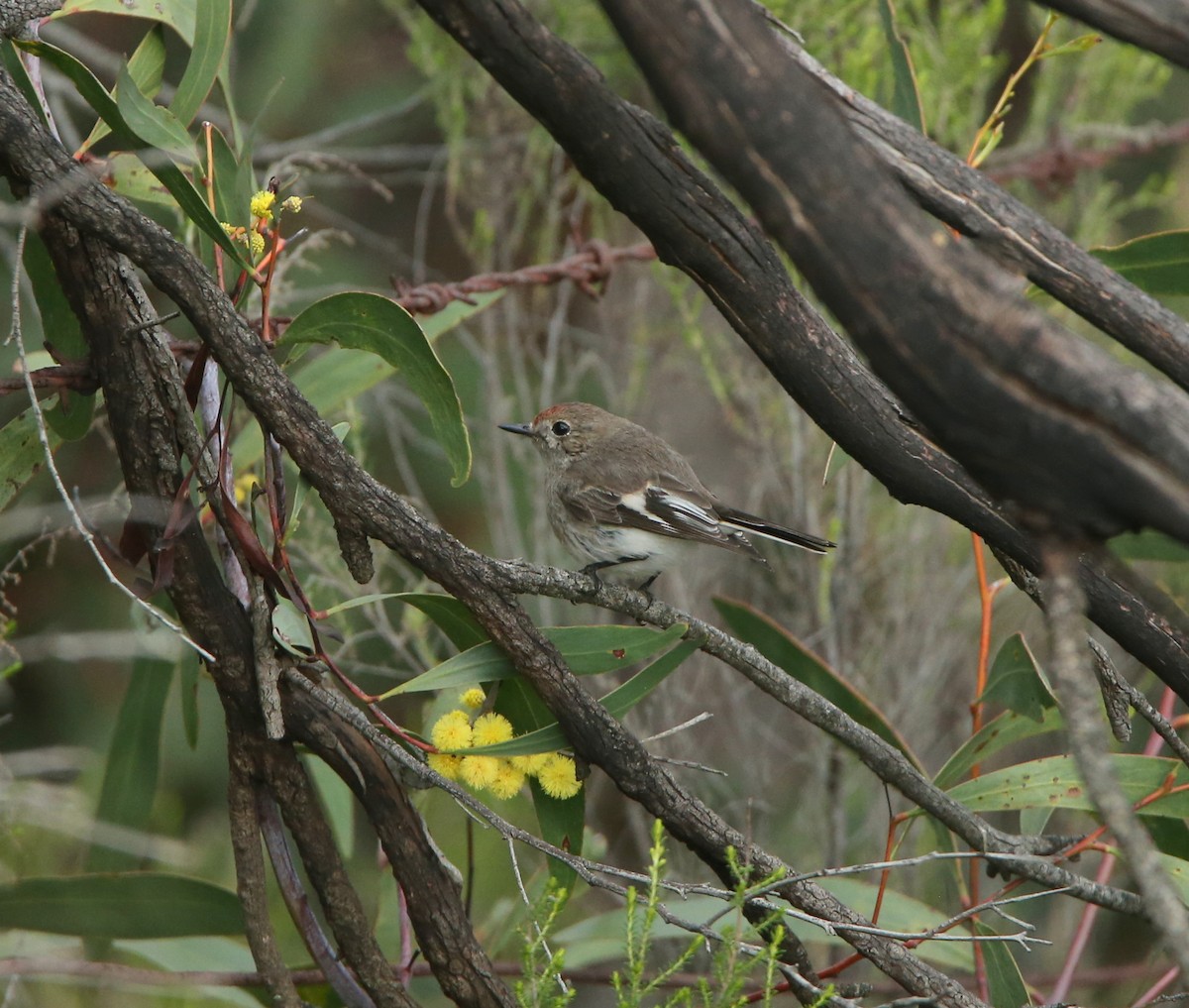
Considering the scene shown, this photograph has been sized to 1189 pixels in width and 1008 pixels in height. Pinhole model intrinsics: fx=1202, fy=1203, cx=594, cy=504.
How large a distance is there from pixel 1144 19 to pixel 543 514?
3444 mm

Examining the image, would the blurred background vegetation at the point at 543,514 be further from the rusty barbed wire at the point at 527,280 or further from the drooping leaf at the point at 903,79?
the drooping leaf at the point at 903,79

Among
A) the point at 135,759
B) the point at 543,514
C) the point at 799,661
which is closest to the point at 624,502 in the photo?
the point at 799,661

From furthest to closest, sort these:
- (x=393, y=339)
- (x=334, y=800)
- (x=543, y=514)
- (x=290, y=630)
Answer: (x=543, y=514)
(x=334, y=800)
(x=290, y=630)
(x=393, y=339)

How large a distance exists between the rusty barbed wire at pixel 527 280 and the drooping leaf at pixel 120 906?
58.1 inches

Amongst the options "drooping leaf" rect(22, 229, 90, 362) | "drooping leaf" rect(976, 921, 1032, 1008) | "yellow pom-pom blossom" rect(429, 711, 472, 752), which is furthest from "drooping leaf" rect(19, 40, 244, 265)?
"drooping leaf" rect(976, 921, 1032, 1008)

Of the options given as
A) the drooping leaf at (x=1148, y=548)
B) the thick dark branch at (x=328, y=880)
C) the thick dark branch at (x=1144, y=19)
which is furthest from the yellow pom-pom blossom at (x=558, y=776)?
the thick dark branch at (x=1144, y=19)

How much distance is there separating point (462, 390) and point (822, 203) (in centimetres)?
449

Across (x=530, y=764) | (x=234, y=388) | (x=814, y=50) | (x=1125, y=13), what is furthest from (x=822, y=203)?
(x=814, y=50)

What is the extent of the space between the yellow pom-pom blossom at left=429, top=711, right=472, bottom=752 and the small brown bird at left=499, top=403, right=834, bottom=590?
1.23 metres

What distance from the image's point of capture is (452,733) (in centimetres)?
224

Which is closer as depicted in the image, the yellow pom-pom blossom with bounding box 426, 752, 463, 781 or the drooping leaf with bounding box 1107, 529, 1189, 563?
the yellow pom-pom blossom with bounding box 426, 752, 463, 781

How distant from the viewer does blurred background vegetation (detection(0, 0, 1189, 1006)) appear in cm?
390

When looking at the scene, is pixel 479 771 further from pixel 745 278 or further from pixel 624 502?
pixel 624 502

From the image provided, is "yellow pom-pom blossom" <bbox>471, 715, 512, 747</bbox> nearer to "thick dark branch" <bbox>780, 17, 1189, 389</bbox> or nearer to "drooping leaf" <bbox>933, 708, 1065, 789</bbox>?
"drooping leaf" <bbox>933, 708, 1065, 789</bbox>
